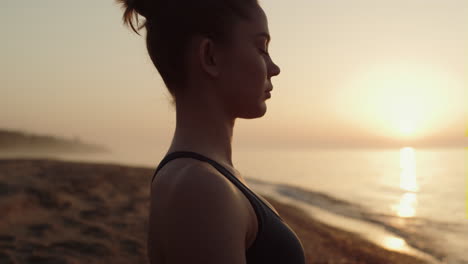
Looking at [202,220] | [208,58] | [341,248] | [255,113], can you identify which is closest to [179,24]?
[208,58]

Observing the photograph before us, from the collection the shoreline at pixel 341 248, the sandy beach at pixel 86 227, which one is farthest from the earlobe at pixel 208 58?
the shoreline at pixel 341 248

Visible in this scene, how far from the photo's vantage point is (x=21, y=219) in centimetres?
706

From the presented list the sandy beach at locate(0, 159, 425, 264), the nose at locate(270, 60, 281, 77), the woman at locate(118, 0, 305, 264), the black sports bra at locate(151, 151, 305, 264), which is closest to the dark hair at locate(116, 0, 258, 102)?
the woman at locate(118, 0, 305, 264)

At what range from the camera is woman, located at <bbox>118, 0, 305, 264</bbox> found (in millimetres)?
917

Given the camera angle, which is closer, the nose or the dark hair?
the dark hair

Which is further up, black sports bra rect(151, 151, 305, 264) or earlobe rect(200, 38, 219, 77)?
earlobe rect(200, 38, 219, 77)

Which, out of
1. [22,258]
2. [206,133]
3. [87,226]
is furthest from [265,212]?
[87,226]

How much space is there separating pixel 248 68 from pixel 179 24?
0.79ft

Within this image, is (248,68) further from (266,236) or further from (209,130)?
(266,236)

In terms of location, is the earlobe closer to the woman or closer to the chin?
the woman

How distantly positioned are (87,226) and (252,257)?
22.4 feet

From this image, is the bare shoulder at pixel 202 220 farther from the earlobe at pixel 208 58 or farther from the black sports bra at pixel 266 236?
the earlobe at pixel 208 58

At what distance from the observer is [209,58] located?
3.79 feet

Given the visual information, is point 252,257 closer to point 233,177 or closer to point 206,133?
point 233,177
